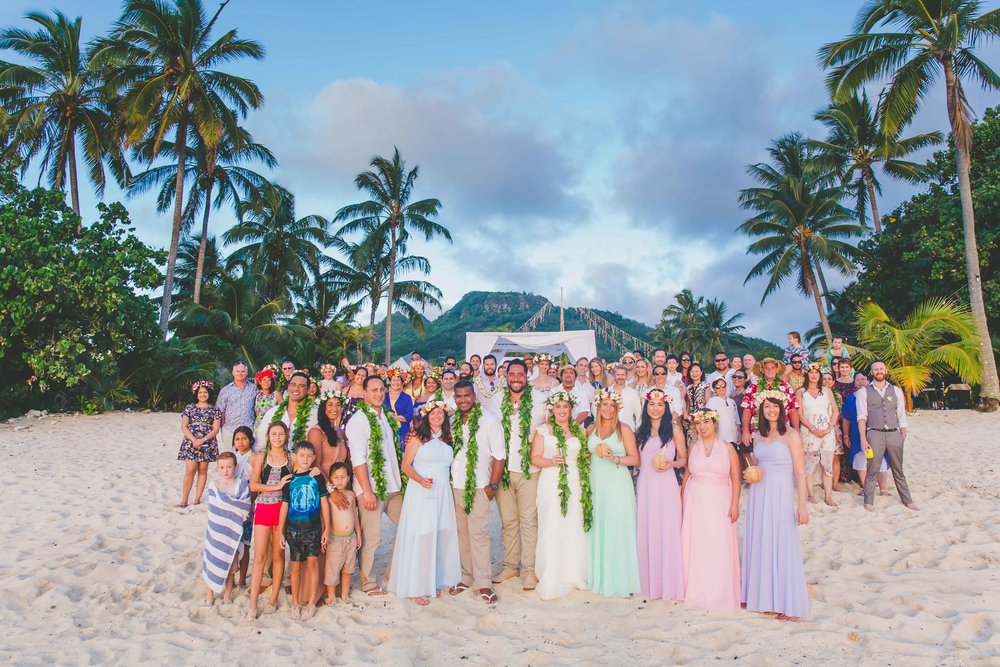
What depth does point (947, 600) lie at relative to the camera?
484cm

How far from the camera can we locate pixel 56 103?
19500 mm

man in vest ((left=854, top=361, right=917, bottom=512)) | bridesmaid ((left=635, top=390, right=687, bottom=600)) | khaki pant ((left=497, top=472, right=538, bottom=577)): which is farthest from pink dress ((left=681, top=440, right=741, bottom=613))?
man in vest ((left=854, top=361, right=917, bottom=512))

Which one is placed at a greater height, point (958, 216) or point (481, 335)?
point (958, 216)

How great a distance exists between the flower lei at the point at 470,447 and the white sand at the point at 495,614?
2.93 ft

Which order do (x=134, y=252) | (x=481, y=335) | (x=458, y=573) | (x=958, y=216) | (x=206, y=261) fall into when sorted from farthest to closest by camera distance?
(x=206, y=261)
(x=481, y=335)
(x=958, y=216)
(x=134, y=252)
(x=458, y=573)

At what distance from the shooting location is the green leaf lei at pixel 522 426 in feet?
18.1

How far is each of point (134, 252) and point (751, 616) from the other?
16023 mm

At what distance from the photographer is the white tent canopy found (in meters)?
21.0

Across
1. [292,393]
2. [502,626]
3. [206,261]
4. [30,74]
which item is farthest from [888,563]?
[206,261]

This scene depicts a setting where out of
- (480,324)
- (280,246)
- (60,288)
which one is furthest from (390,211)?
(480,324)

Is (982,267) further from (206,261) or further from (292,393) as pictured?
(206,261)

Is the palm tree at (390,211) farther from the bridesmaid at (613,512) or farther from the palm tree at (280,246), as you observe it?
the bridesmaid at (613,512)

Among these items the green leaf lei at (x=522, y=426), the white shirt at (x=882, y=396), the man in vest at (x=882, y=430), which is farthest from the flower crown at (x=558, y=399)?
the white shirt at (x=882, y=396)

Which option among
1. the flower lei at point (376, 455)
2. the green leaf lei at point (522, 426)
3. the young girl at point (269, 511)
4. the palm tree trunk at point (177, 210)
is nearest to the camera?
the young girl at point (269, 511)
